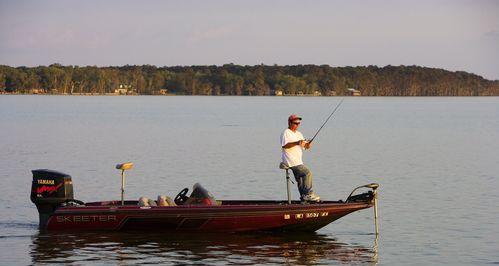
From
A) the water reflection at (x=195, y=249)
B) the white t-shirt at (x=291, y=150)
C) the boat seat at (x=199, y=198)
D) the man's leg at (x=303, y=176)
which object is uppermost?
the white t-shirt at (x=291, y=150)

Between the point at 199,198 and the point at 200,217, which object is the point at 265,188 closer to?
the point at 199,198

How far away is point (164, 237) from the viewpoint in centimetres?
1817

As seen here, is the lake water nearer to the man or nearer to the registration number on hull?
the registration number on hull

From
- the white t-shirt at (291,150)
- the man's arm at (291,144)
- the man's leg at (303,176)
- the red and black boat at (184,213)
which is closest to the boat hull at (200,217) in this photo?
the red and black boat at (184,213)

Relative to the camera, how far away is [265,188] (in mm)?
26859

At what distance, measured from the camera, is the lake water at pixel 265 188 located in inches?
667

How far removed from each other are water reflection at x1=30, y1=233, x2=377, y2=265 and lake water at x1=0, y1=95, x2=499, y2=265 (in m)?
0.02

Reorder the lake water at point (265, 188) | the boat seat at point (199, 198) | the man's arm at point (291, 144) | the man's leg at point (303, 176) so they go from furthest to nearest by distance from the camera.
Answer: the boat seat at point (199, 198)
the man's leg at point (303, 176)
the man's arm at point (291, 144)
the lake water at point (265, 188)

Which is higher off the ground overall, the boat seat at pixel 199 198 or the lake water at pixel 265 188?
the boat seat at pixel 199 198

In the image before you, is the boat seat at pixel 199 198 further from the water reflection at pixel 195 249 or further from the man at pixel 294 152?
the man at pixel 294 152

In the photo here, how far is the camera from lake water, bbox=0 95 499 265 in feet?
55.6

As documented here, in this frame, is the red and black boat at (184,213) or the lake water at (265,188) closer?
Result: the lake water at (265,188)

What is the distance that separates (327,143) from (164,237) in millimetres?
30658

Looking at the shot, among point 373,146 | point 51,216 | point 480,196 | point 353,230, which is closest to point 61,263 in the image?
point 51,216
